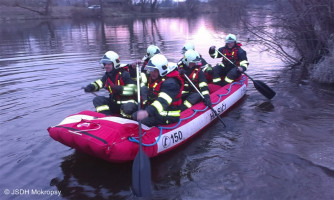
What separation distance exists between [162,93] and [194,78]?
1858 mm

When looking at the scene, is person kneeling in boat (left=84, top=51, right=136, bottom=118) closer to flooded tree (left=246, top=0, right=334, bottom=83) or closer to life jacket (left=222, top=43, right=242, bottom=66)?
life jacket (left=222, top=43, right=242, bottom=66)

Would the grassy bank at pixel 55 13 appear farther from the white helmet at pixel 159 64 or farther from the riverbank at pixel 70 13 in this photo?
the white helmet at pixel 159 64

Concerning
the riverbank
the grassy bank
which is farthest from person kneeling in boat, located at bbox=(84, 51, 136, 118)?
the grassy bank

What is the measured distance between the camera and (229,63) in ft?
27.0

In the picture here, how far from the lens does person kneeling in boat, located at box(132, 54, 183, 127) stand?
4535mm

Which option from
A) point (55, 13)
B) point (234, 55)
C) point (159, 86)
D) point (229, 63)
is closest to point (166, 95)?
point (159, 86)

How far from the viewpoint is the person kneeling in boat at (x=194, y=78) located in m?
6.06

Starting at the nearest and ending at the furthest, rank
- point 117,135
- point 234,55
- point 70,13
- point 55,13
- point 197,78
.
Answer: point 117,135, point 197,78, point 234,55, point 55,13, point 70,13

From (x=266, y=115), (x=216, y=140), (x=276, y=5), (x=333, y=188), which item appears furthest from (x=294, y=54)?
(x=333, y=188)

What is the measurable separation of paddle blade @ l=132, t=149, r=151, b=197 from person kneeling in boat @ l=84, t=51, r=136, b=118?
1.65 metres

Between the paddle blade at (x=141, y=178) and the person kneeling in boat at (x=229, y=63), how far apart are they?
175 inches

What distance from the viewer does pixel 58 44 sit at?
18.2m

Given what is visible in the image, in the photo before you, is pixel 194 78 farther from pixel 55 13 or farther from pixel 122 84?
pixel 55 13

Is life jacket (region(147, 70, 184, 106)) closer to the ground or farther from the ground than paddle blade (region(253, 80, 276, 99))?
farther from the ground
